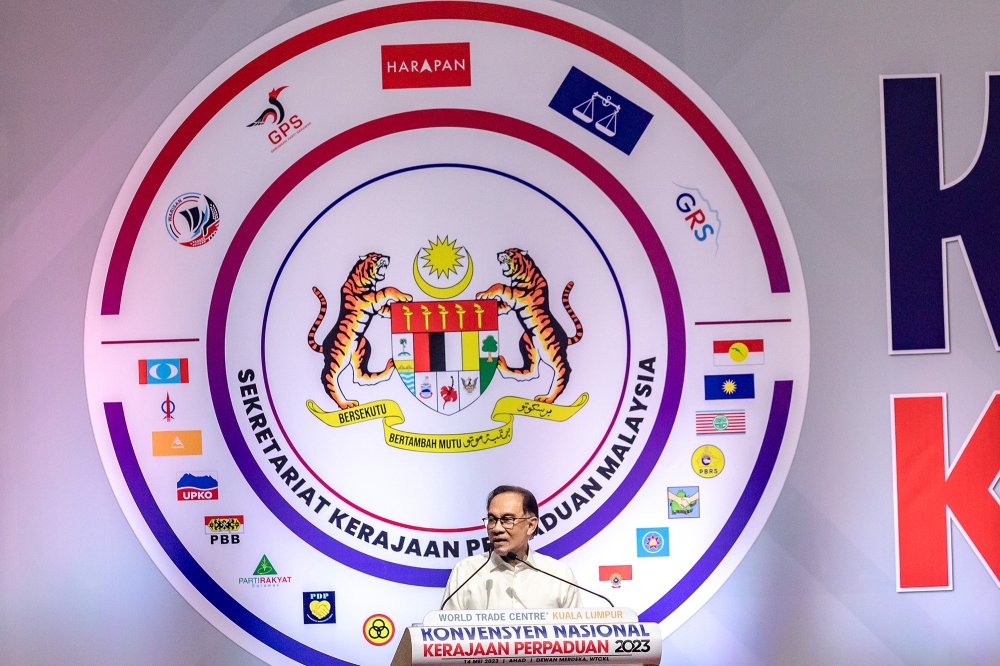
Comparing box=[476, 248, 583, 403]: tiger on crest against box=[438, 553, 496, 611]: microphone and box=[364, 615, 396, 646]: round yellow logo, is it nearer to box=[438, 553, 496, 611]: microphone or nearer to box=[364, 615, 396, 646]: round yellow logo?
box=[438, 553, 496, 611]: microphone

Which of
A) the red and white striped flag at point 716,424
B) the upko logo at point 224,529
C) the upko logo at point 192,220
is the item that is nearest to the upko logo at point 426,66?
the upko logo at point 192,220

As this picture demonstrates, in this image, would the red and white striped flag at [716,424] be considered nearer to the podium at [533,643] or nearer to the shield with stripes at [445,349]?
the shield with stripes at [445,349]

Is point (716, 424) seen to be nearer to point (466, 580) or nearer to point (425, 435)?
point (425, 435)

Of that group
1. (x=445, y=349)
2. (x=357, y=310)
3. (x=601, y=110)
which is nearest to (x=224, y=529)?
(x=357, y=310)

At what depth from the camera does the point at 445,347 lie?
11.0 ft

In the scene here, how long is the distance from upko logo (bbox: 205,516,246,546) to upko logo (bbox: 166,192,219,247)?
96 cm

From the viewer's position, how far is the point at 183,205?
337cm

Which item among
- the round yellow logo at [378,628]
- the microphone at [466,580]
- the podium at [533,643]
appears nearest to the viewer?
the podium at [533,643]

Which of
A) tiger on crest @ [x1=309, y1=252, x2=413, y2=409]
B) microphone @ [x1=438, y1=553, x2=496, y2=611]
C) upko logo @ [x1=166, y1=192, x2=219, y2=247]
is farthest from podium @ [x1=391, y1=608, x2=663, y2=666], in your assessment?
upko logo @ [x1=166, y1=192, x2=219, y2=247]

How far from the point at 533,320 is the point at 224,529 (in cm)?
130

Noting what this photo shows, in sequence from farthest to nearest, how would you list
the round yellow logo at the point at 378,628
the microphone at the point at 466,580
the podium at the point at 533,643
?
the round yellow logo at the point at 378,628 → the microphone at the point at 466,580 → the podium at the point at 533,643

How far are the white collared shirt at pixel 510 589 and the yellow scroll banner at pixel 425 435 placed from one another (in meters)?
0.70

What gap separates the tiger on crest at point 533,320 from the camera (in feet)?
11.0

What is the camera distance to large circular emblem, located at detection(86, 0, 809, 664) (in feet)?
10.9
